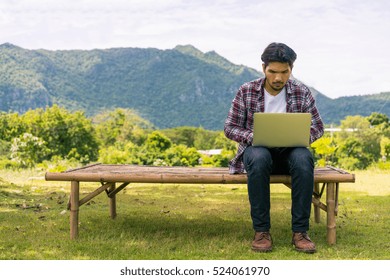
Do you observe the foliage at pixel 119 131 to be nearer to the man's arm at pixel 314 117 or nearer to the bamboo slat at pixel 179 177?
the bamboo slat at pixel 179 177

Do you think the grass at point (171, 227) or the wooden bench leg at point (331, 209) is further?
the wooden bench leg at point (331, 209)

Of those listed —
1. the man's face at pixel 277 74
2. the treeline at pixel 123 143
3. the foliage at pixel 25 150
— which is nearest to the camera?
the man's face at pixel 277 74

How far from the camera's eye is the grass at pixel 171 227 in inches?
137

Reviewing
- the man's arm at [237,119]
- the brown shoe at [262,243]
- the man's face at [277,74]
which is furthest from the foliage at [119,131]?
the brown shoe at [262,243]

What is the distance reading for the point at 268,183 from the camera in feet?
11.5

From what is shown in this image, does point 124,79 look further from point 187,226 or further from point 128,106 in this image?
point 187,226

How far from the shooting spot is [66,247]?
11.9 ft

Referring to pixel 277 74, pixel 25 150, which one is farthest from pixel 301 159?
pixel 25 150

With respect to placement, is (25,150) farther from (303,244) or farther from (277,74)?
(303,244)

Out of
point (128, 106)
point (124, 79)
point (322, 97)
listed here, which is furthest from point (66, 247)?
point (124, 79)

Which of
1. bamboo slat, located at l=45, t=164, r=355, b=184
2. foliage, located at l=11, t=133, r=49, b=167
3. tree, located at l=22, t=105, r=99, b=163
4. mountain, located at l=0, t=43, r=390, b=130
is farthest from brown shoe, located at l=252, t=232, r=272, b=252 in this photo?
mountain, located at l=0, t=43, r=390, b=130

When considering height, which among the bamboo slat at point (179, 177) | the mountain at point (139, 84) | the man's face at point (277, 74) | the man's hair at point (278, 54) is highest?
the mountain at point (139, 84)

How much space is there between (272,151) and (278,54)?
62 centimetres

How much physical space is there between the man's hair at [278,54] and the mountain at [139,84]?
5689 cm
